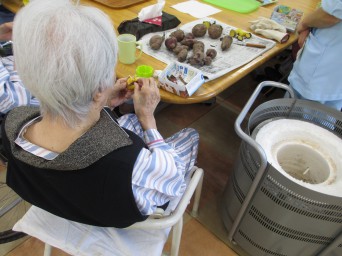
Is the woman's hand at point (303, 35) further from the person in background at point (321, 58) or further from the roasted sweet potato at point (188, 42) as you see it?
the roasted sweet potato at point (188, 42)

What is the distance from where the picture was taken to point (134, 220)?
0.67m

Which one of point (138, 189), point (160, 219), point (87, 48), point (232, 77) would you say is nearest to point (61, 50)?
point (87, 48)

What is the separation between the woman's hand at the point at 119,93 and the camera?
98 cm

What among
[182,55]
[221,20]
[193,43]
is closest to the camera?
[182,55]

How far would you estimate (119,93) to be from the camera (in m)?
1.03

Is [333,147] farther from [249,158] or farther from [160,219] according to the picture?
[160,219]

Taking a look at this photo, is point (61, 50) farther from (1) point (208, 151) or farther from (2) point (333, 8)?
(1) point (208, 151)

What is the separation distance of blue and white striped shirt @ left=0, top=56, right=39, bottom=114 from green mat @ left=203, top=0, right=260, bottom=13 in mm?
1225

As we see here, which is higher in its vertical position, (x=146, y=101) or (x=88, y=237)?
(x=146, y=101)

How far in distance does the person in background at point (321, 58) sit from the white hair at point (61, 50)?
0.90 meters

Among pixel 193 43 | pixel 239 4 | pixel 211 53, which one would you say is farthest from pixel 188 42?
pixel 239 4

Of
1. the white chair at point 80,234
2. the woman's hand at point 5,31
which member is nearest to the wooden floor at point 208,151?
the white chair at point 80,234

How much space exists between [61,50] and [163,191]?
43cm

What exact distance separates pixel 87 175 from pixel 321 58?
103cm
